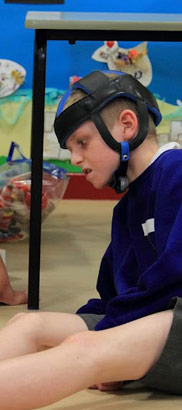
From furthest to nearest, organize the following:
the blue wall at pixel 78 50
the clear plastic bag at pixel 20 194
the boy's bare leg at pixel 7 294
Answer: the blue wall at pixel 78 50 < the clear plastic bag at pixel 20 194 < the boy's bare leg at pixel 7 294

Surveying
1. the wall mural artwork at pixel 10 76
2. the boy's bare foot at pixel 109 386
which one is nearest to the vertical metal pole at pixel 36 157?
the boy's bare foot at pixel 109 386

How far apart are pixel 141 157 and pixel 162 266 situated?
0.74ft

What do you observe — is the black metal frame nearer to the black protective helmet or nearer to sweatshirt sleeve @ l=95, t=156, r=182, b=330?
the black protective helmet

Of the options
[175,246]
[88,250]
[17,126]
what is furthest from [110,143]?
[17,126]

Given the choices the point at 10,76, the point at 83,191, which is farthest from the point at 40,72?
the point at 83,191

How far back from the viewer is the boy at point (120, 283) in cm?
108

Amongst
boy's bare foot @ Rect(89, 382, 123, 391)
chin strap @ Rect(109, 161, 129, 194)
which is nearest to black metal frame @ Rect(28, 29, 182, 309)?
chin strap @ Rect(109, 161, 129, 194)

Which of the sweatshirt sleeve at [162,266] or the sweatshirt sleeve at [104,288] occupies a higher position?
the sweatshirt sleeve at [162,266]

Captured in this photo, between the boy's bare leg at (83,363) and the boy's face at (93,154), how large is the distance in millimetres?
273

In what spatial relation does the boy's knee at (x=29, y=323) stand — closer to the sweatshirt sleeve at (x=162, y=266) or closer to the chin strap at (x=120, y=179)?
the sweatshirt sleeve at (x=162, y=266)

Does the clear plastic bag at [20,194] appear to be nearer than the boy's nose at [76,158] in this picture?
No

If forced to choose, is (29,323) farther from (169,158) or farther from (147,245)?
(169,158)

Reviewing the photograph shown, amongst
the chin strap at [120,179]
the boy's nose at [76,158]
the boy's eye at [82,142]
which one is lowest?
the chin strap at [120,179]

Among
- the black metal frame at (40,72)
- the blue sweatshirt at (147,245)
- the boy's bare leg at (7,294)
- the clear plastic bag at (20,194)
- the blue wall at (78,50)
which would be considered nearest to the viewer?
the blue sweatshirt at (147,245)
